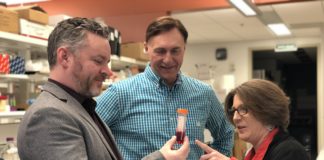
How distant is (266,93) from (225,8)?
179 inches

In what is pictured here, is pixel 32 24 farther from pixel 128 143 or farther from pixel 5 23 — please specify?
pixel 128 143

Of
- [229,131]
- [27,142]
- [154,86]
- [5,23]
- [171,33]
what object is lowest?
[229,131]

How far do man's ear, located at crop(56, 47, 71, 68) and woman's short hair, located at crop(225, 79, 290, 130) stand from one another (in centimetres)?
97

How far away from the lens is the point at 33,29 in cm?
387

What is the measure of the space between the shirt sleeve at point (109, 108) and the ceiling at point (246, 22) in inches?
187

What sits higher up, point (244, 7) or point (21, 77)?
point (244, 7)

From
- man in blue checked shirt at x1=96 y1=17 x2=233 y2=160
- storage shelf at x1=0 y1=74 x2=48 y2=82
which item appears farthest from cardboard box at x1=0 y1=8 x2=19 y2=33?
man in blue checked shirt at x1=96 y1=17 x2=233 y2=160

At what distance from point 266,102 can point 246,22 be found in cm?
561

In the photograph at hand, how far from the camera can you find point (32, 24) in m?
3.88

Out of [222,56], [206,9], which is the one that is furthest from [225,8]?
[222,56]

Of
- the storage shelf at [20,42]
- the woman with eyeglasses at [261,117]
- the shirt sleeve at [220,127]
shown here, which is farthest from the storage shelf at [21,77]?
the woman with eyeglasses at [261,117]

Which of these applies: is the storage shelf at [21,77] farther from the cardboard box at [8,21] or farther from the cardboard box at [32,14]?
the cardboard box at [32,14]

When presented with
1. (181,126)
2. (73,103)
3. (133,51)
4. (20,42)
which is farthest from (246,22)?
(73,103)

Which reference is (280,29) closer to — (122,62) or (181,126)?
(122,62)
